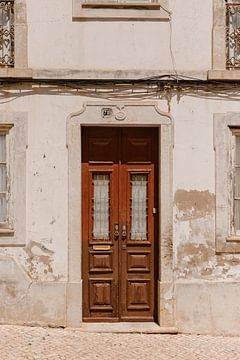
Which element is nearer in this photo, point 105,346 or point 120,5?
point 105,346

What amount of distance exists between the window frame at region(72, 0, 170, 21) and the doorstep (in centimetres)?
438

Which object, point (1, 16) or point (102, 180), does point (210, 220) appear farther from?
point (1, 16)

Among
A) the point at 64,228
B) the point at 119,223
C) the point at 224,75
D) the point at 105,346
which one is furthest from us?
the point at 119,223

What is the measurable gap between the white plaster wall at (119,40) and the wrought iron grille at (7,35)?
261mm

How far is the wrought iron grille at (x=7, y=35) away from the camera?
9.05m

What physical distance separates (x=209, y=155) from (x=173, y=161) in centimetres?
52

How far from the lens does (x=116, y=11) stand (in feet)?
29.6

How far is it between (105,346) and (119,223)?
1.83m

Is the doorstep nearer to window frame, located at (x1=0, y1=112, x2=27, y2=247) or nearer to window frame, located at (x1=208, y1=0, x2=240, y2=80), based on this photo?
window frame, located at (x1=0, y1=112, x2=27, y2=247)

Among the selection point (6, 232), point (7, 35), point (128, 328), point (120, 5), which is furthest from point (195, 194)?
point (7, 35)

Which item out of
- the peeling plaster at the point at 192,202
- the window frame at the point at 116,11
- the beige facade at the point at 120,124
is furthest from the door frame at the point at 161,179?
the window frame at the point at 116,11

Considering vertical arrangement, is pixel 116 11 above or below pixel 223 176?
above

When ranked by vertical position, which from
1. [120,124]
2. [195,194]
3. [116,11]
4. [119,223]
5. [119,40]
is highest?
[116,11]

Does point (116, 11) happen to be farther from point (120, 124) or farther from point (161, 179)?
point (161, 179)
